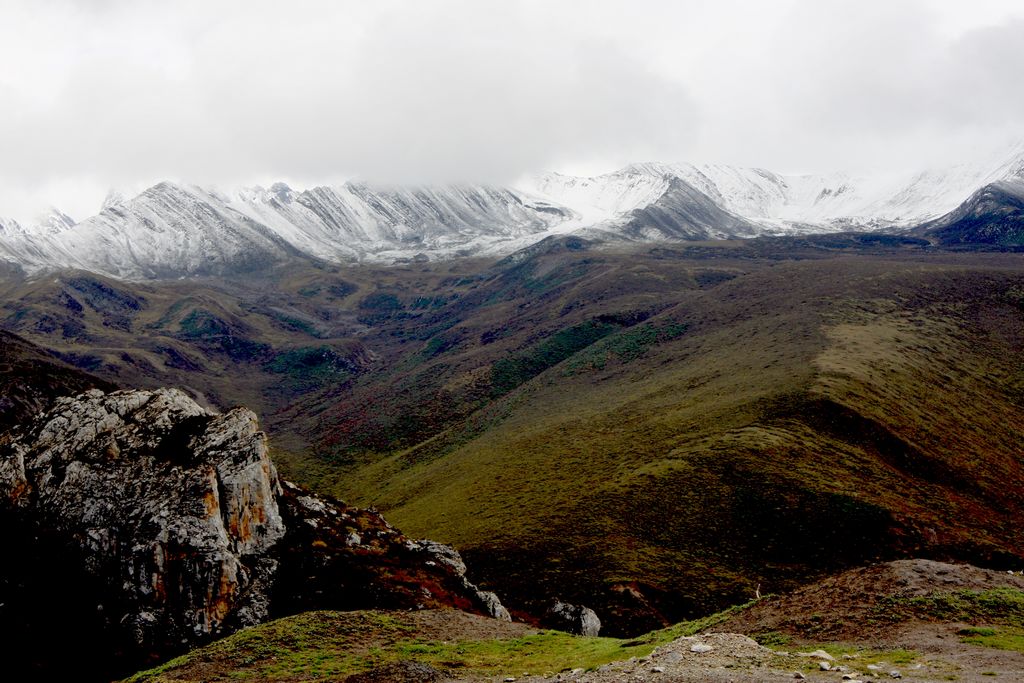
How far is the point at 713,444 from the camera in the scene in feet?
208

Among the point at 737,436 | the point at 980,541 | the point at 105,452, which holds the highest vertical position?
the point at 105,452

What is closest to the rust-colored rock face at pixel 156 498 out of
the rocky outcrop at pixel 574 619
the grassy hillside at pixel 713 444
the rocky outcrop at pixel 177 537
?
the rocky outcrop at pixel 177 537

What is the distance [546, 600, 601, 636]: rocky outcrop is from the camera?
3806 cm

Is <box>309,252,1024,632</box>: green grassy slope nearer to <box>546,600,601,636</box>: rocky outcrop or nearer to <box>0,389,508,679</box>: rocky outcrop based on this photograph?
<box>546,600,601,636</box>: rocky outcrop

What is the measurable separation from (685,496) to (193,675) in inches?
1638

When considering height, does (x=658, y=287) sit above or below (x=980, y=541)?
above

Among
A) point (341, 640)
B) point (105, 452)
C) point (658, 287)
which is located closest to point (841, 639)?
point (341, 640)

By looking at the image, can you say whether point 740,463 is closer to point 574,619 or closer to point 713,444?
point 713,444

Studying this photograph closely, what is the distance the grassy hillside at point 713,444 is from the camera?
154 ft

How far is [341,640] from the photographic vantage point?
28500 millimetres

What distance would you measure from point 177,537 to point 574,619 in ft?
78.4

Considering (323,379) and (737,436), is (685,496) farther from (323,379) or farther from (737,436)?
(323,379)

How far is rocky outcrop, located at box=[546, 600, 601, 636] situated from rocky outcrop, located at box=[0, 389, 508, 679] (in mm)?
4150

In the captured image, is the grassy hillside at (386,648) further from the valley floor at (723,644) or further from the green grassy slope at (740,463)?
the green grassy slope at (740,463)
